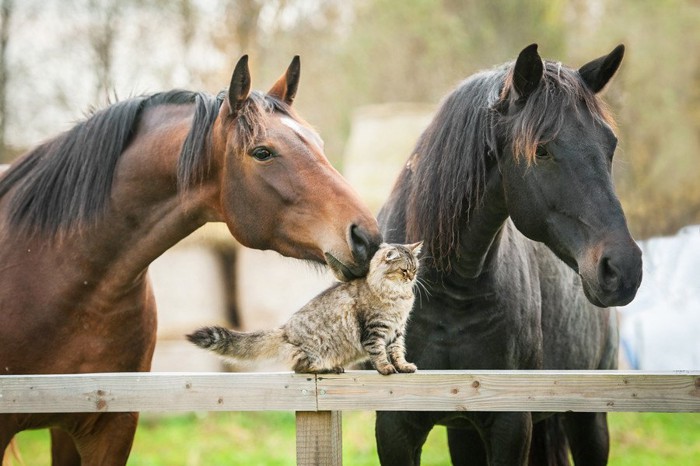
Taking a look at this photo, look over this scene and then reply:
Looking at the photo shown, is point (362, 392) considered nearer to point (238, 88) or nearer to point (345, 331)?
point (345, 331)

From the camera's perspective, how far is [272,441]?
359 inches

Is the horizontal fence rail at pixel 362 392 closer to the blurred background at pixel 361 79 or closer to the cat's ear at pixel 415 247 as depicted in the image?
the cat's ear at pixel 415 247

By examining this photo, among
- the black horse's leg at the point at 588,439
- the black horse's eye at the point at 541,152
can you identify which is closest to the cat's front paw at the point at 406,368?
the black horse's eye at the point at 541,152

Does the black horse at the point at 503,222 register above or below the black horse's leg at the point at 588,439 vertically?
above

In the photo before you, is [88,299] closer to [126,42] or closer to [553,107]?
[553,107]

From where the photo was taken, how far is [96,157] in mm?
3381

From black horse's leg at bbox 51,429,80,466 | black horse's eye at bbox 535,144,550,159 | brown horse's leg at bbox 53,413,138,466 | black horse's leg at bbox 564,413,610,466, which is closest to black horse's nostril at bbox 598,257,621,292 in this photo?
black horse's eye at bbox 535,144,550,159

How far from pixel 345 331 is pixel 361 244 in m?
0.33

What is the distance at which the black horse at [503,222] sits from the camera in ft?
9.26

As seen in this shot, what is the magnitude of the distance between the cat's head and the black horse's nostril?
717 mm

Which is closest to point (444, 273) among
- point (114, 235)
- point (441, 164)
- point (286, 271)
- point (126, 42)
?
point (441, 164)

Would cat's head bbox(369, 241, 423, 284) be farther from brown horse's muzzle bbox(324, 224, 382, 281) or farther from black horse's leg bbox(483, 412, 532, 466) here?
black horse's leg bbox(483, 412, 532, 466)

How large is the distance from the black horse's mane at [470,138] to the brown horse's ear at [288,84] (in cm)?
62

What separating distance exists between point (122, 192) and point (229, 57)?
961 centimetres
